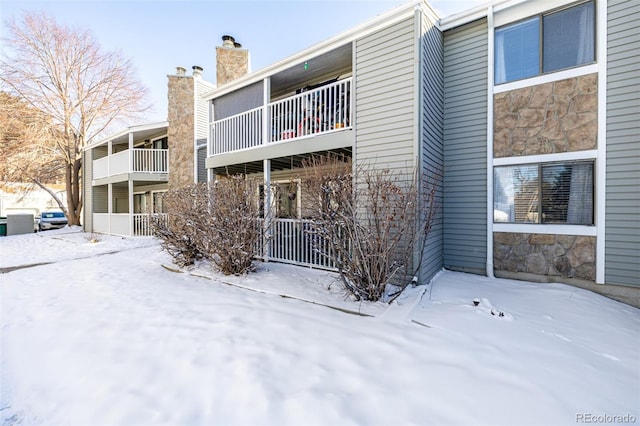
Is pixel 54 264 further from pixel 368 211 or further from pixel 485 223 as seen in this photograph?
pixel 485 223

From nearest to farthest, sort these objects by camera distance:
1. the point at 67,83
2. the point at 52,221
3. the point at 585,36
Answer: the point at 585,36 → the point at 67,83 → the point at 52,221

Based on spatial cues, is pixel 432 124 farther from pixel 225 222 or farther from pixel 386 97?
pixel 225 222

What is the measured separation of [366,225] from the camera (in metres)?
4.67

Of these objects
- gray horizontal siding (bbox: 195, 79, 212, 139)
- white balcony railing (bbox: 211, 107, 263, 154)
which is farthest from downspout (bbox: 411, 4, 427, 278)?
gray horizontal siding (bbox: 195, 79, 212, 139)

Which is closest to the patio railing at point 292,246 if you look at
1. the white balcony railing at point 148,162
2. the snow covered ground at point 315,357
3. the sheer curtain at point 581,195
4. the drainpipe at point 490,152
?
the snow covered ground at point 315,357

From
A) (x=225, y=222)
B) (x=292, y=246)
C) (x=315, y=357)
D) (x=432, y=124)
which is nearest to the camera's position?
(x=315, y=357)

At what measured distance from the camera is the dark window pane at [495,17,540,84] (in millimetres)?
5293

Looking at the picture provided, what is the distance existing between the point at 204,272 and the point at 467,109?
268 inches

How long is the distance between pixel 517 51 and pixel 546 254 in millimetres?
4019

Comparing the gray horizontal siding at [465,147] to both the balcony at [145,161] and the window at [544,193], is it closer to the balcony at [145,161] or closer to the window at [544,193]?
the window at [544,193]


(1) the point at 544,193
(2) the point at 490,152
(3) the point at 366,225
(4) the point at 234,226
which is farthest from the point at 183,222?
(1) the point at 544,193

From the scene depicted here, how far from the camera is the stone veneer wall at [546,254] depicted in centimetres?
483

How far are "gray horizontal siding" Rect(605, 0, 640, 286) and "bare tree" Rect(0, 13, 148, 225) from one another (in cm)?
2428

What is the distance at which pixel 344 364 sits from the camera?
2.74 metres
